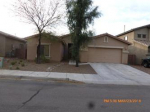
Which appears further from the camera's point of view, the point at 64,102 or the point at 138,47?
the point at 138,47

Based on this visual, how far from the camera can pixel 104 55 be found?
2248 cm

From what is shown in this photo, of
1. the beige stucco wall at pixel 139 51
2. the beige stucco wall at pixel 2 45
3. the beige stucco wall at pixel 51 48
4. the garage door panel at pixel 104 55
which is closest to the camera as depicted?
the beige stucco wall at pixel 51 48

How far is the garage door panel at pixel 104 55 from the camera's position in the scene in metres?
22.3

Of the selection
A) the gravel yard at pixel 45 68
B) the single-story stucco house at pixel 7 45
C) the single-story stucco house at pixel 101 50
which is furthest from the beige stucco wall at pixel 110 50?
the single-story stucco house at pixel 7 45

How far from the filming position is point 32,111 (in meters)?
4.99

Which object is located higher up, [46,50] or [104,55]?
[46,50]

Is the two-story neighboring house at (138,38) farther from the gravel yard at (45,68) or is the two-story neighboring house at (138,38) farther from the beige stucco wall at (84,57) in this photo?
the gravel yard at (45,68)

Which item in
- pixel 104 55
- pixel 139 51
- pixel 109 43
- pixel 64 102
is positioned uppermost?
pixel 109 43

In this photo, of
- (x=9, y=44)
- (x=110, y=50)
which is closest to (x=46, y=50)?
(x=9, y=44)

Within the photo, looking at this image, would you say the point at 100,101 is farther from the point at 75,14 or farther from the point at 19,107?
the point at 75,14

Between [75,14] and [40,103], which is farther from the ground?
[75,14]

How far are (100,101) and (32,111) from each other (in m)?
2.66

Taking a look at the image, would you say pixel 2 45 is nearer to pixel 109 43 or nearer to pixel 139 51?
pixel 109 43

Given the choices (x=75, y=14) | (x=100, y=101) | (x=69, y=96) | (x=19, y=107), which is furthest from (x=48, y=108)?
(x=75, y=14)
